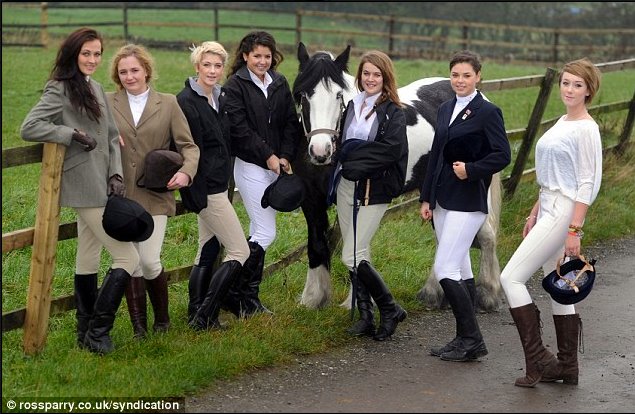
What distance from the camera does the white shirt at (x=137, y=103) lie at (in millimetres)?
5430

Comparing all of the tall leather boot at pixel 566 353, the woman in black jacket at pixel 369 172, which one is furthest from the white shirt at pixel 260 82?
the tall leather boot at pixel 566 353

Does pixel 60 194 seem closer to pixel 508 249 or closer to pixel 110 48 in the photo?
pixel 508 249

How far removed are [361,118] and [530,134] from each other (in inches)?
157

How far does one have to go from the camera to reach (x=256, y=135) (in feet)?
19.3

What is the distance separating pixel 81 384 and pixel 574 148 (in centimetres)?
276

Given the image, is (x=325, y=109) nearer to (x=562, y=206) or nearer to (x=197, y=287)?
(x=197, y=287)

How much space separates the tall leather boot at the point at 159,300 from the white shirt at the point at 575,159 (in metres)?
2.22

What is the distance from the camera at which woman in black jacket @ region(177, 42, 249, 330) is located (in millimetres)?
5625

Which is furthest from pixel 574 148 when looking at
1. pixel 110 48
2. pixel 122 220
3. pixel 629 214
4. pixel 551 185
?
pixel 110 48

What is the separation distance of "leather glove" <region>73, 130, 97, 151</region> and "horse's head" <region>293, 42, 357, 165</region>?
1316mm

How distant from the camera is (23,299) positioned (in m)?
6.41

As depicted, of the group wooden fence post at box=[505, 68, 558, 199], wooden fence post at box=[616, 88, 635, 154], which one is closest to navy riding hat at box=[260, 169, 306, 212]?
wooden fence post at box=[505, 68, 558, 199]

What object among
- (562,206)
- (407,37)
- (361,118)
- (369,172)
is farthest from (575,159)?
(407,37)

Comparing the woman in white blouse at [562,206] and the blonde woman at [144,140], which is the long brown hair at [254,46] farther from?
the woman in white blouse at [562,206]
